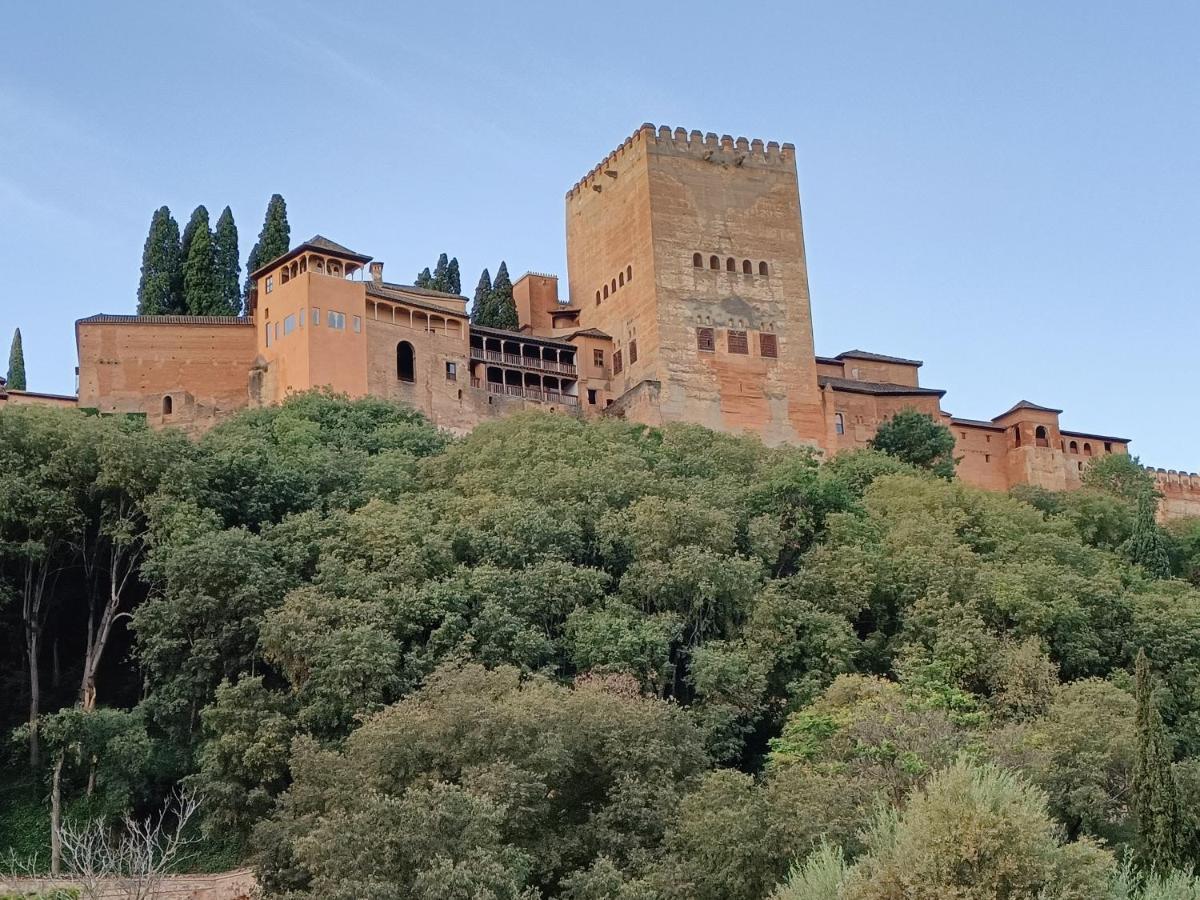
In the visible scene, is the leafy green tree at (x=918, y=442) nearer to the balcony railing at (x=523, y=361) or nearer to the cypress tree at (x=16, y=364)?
the balcony railing at (x=523, y=361)

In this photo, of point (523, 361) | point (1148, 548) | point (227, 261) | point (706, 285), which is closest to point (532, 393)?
point (523, 361)

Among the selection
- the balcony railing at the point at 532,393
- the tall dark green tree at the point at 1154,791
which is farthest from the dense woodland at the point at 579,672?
the balcony railing at the point at 532,393

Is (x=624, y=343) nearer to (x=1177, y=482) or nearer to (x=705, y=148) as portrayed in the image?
(x=705, y=148)

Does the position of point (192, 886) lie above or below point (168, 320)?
below

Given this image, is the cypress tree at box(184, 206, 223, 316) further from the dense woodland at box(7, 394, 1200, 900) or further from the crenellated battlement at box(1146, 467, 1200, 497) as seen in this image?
the crenellated battlement at box(1146, 467, 1200, 497)

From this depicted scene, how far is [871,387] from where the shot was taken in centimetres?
6131

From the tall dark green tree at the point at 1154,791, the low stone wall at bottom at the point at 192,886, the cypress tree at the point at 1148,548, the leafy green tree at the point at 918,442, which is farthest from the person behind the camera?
the leafy green tree at the point at 918,442

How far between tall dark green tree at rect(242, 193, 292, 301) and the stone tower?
1073 cm

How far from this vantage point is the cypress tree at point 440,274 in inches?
2592

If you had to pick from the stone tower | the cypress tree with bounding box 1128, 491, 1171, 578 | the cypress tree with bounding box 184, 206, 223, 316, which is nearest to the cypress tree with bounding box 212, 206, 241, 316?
the cypress tree with bounding box 184, 206, 223, 316

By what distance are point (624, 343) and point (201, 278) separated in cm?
1420

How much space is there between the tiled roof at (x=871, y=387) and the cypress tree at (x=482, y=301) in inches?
476

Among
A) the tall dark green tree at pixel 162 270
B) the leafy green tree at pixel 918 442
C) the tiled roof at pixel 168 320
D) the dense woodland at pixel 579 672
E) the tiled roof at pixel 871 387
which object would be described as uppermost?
the tall dark green tree at pixel 162 270

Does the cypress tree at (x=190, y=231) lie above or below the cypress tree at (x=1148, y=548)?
above
